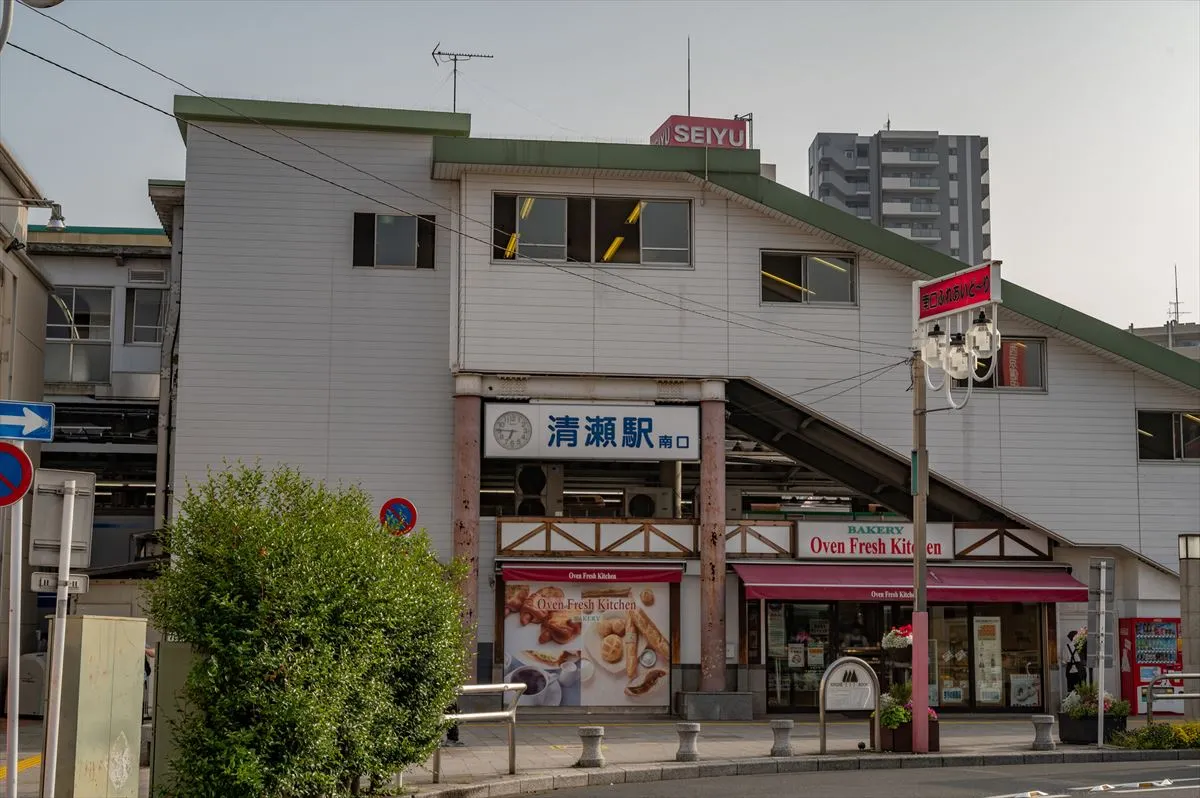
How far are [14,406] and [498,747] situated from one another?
1101 cm

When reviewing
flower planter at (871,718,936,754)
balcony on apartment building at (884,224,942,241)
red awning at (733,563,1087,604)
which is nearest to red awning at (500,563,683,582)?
red awning at (733,563,1087,604)

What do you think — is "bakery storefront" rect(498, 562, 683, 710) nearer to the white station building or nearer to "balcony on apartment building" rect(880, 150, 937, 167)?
the white station building

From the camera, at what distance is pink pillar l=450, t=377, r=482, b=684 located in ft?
85.3

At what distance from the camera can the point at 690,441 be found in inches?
1056

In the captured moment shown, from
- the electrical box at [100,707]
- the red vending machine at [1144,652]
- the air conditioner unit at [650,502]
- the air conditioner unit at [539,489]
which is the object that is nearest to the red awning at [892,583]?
the red vending machine at [1144,652]

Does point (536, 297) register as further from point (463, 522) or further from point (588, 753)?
point (588, 753)

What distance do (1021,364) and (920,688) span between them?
33.9 feet

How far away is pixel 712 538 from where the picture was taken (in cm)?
2661

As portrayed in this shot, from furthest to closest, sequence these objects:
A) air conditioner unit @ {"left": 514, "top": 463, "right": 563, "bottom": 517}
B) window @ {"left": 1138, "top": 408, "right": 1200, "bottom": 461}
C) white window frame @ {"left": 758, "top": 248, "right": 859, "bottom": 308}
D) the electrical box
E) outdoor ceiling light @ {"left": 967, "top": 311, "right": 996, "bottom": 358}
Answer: window @ {"left": 1138, "top": 408, "right": 1200, "bottom": 461}, air conditioner unit @ {"left": 514, "top": 463, "right": 563, "bottom": 517}, white window frame @ {"left": 758, "top": 248, "right": 859, "bottom": 308}, outdoor ceiling light @ {"left": 967, "top": 311, "right": 996, "bottom": 358}, the electrical box

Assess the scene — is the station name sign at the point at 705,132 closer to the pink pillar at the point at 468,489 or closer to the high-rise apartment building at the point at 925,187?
the pink pillar at the point at 468,489

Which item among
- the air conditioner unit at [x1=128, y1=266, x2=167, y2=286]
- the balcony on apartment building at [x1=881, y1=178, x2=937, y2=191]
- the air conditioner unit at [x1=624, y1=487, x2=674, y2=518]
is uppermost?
the balcony on apartment building at [x1=881, y1=178, x2=937, y2=191]

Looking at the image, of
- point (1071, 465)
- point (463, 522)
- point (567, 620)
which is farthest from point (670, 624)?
point (1071, 465)

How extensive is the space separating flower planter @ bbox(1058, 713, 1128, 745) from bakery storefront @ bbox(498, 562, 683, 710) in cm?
774

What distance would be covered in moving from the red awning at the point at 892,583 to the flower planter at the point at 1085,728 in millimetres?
5306
